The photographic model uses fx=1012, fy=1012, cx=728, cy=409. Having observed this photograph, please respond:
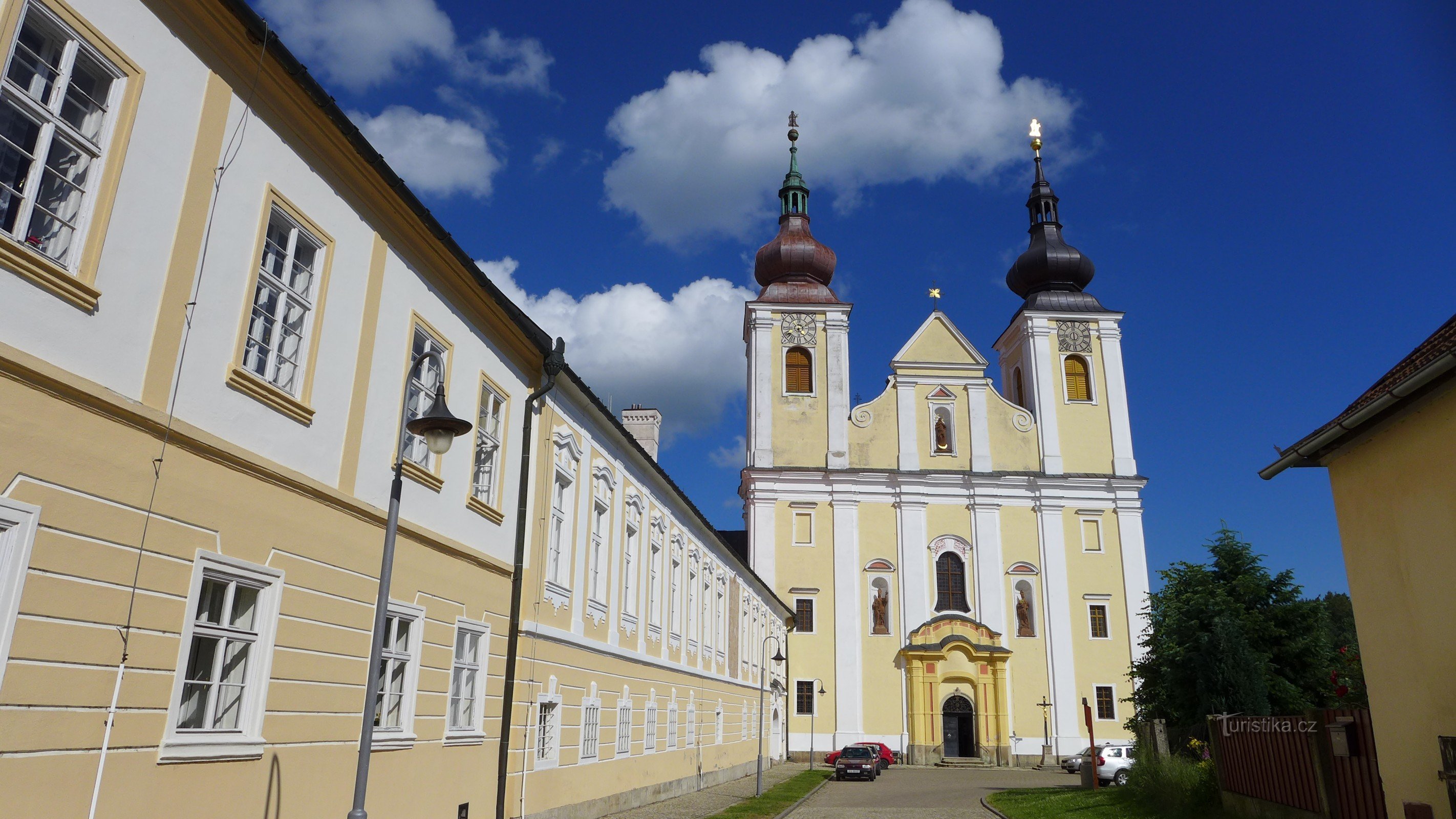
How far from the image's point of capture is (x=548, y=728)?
14094 mm

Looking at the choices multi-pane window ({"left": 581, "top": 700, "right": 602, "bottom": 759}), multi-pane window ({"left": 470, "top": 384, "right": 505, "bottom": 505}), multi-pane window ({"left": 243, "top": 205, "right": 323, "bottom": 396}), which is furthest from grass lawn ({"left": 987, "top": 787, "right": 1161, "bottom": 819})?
multi-pane window ({"left": 243, "top": 205, "right": 323, "bottom": 396})

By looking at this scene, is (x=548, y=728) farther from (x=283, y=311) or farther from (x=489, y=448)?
(x=283, y=311)

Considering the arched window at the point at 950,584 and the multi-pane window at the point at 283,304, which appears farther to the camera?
the arched window at the point at 950,584

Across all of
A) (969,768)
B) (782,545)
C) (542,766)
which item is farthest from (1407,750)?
(782,545)

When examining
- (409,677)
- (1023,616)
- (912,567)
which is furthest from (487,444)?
(1023,616)

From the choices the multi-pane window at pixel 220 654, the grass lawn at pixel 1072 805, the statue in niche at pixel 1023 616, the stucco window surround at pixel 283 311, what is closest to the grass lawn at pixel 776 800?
the grass lawn at pixel 1072 805

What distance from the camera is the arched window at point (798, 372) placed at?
149ft

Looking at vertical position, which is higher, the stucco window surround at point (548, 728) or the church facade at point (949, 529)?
the church facade at point (949, 529)

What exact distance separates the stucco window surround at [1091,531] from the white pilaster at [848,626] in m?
9.64

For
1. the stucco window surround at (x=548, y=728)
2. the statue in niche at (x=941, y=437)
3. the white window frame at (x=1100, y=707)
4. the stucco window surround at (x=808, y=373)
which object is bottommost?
the stucco window surround at (x=548, y=728)

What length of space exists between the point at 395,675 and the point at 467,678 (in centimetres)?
191

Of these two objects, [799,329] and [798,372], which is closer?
[798,372]

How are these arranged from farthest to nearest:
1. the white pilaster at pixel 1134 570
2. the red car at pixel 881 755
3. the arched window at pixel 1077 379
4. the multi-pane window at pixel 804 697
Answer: the arched window at pixel 1077 379 → the white pilaster at pixel 1134 570 → the multi-pane window at pixel 804 697 → the red car at pixel 881 755

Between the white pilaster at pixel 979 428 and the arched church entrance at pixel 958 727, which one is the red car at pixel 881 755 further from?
the white pilaster at pixel 979 428
